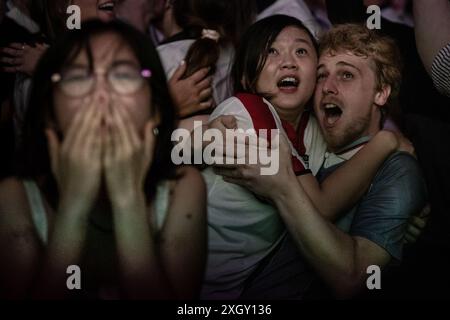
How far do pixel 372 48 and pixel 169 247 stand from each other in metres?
0.69

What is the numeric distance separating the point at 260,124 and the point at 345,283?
42 centimetres

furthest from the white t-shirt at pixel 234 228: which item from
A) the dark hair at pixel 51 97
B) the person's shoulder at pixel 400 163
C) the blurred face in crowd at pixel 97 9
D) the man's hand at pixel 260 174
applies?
the blurred face in crowd at pixel 97 9

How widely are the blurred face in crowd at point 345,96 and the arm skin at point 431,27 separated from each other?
0.15 m

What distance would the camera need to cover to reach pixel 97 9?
1.68 m

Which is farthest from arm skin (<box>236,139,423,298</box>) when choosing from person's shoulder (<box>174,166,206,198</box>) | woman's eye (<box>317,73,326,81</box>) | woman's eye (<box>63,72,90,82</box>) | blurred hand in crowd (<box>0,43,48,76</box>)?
blurred hand in crowd (<box>0,43,48,76</box>)

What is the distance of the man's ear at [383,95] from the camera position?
1.77 meters

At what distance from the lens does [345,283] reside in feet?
5.49

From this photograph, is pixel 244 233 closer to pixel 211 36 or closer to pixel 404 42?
pixel 211 36

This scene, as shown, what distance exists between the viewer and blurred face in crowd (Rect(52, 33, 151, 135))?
1565 mm

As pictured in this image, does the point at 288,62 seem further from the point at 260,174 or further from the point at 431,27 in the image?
the point at 431,27

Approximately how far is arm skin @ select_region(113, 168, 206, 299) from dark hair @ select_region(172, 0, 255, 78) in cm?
27

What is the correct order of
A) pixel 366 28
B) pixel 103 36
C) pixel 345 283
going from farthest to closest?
pixel 366 28 < pixel 345 283 < pixel 103 36

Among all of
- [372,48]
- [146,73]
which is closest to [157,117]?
[146,73]

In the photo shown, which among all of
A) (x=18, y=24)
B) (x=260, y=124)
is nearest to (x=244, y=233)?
(x=260, y=124)
